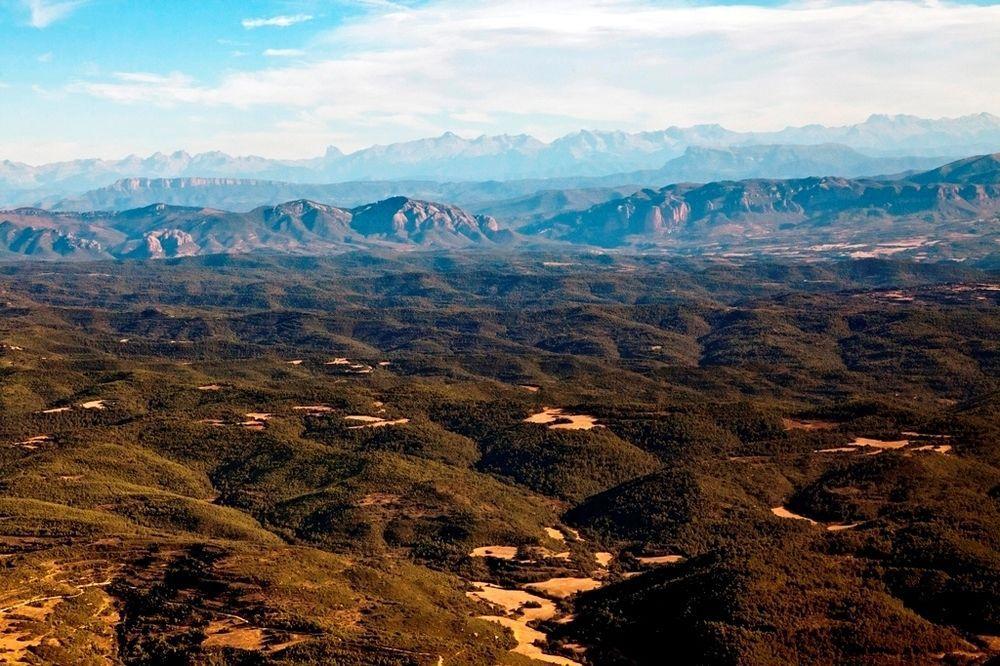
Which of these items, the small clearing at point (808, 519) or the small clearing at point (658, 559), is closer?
the small clearing at point (808, 519)

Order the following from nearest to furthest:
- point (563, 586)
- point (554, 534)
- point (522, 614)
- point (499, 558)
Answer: point (522, 614)
point (563, 586)
point (499, 558)
point (554, 534)

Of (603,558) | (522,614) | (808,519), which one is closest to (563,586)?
(522,614)

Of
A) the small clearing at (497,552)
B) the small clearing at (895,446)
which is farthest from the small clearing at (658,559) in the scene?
the small clearing at (895,446)

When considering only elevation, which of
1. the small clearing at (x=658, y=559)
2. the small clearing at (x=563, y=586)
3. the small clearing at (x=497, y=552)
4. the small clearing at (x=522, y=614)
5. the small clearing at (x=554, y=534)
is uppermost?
the small clearing at (x=522, y=614)

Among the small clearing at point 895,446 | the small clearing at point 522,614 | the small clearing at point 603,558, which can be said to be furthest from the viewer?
the small clearing at point 895,446

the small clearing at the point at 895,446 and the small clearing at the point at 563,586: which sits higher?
the small clearing at the point at 895,446

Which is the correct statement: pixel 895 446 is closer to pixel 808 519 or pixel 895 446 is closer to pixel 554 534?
pixel 808 519

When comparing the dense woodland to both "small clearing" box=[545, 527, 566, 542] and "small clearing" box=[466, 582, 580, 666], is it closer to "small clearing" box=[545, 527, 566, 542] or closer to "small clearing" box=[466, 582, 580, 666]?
"small clearing" box=[545, 527, 566, 542]

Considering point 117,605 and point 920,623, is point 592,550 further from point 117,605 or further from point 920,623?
point 117,605

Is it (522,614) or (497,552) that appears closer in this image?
(522,614)

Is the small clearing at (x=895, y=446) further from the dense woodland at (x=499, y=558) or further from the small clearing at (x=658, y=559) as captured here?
the small clearing at (x=658, y=559)

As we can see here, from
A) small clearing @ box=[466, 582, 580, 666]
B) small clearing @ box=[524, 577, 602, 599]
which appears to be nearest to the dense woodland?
small clearing @ box=[466, 582, 580, 666]
